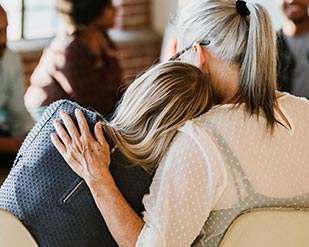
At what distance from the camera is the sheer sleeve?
5.78 feet

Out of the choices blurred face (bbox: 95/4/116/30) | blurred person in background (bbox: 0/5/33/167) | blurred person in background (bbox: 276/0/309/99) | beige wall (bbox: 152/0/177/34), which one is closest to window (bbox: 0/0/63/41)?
beige wall (bbox: 152/0/177/34)

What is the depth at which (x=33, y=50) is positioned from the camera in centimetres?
466

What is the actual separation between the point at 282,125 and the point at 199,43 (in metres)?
0.27

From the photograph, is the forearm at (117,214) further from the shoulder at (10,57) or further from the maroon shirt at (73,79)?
the shoulder at (10,57)

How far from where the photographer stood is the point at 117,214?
1797 millimetres

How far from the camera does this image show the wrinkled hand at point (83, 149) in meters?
1.82

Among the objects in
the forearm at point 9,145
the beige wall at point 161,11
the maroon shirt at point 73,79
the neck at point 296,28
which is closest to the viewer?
the forearm at point 9,145

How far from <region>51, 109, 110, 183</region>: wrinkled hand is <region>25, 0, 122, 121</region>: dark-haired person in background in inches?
60.1

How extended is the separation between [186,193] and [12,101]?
178 cm

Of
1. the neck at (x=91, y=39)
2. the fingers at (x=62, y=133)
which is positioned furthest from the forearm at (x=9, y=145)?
the fingers at (x=62, y=133)

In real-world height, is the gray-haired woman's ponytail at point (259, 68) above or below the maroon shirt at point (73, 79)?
above

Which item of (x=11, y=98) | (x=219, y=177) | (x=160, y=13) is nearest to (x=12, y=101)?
(x=11, y=98)

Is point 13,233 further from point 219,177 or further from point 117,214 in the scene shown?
point 219,177

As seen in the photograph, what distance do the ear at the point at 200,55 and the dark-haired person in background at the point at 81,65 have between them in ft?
5.10
